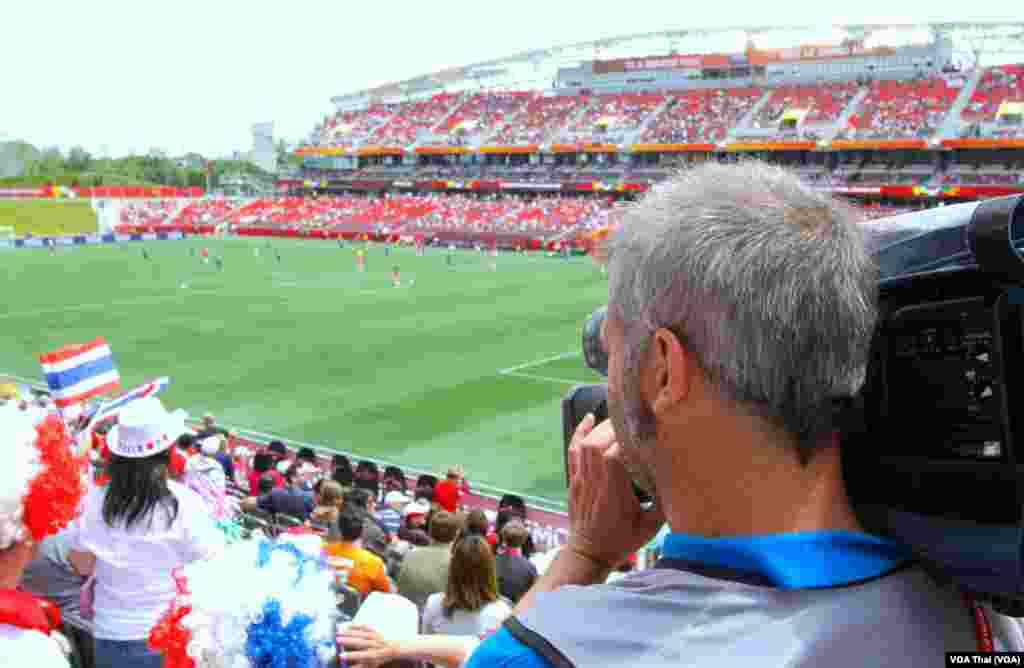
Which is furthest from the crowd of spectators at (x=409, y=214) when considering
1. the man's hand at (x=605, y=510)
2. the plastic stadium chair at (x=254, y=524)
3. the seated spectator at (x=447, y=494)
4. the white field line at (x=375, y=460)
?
the man's hand at (x=605, y=510)

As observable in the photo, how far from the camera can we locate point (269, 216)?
6431cm

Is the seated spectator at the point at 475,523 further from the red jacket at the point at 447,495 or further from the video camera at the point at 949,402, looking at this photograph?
the video camera at the point at 949,402

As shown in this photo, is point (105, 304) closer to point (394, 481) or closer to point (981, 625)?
point (394, 481)

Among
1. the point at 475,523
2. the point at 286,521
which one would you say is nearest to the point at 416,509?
the point at 286,521

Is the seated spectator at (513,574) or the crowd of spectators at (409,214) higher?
the crowd of spectators at (409,214)

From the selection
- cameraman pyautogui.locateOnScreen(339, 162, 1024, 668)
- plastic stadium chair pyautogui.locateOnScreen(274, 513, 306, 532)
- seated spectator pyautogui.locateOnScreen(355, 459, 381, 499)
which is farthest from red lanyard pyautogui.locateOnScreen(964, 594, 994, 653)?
seated spectator pyautogui.locateOnScreen(355, 459, 381, 499)

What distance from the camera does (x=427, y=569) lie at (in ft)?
17.1

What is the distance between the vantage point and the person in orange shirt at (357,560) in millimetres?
4961

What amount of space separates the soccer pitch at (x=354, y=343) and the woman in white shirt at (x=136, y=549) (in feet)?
20.9

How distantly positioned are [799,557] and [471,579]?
127 inches

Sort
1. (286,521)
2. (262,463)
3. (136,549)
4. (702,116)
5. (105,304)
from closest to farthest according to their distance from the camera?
(136,549) < (286,521) < (262,463) < (105,304) < (702,116)

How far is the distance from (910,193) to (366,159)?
45.5 metres

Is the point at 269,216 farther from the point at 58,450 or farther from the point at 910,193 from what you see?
the point at 58,450

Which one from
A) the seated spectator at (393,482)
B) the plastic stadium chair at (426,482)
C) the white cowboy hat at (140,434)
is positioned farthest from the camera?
the plastic stadium chair at (426,482)
